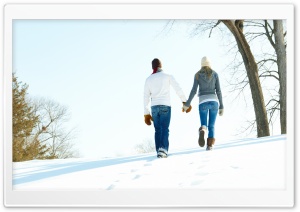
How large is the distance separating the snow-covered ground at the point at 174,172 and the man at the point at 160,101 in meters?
0.25

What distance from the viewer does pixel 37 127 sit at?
6586 millimetres

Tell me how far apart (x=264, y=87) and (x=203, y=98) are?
1.31 metres

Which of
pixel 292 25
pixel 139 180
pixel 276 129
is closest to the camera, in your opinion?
pixel 139 180

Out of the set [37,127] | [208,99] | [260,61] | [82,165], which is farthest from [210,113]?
[37,127]

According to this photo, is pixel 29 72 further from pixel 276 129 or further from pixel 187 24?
pixel 276 129

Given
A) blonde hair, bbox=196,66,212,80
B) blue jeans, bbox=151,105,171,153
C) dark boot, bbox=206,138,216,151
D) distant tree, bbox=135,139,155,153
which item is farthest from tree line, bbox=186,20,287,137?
distant tree, bbox=135,139,155,153

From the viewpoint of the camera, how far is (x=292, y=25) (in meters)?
6.40

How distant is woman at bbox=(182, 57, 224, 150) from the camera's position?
6.63 m

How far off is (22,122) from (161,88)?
1.86 metres

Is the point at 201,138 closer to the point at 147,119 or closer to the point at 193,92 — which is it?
the point at 193,92

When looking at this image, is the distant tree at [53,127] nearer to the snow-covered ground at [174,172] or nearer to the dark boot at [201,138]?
Answer: the snow-covered ground at [174,172]

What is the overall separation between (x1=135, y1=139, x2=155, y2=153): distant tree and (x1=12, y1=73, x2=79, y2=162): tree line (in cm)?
87

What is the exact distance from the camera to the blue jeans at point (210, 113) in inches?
262
